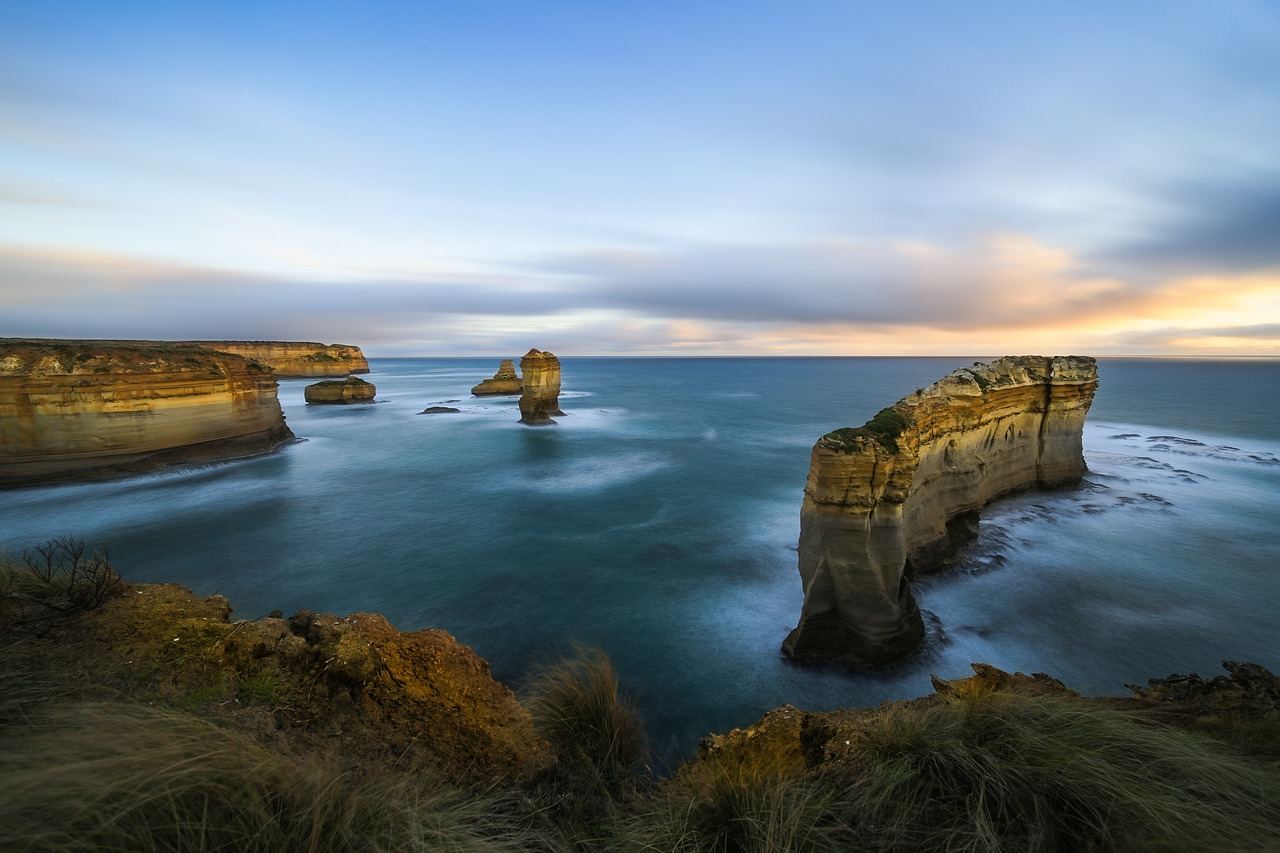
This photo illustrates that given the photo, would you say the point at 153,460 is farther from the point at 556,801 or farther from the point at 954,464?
the point at 954,464

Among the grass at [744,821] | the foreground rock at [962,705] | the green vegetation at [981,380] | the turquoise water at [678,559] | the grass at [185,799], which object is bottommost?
the turquoise water at [678,559]

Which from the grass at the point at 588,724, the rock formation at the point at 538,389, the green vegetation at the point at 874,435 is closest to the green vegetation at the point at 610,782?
the grass at the point at 588,724

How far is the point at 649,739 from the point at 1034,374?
17667 mm

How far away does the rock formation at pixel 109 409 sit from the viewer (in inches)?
727

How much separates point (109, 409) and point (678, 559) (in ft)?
81.2

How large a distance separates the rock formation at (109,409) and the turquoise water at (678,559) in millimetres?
1620

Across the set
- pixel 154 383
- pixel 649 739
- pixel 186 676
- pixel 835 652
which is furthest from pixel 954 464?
pixel 154 383

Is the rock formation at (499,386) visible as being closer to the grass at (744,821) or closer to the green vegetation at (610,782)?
the green vegetation at (610,782)

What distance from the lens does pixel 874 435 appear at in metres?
8.90

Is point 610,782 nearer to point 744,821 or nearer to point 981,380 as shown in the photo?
point 744,821

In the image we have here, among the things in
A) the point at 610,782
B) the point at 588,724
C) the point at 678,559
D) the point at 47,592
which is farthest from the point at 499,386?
the point at 610,782

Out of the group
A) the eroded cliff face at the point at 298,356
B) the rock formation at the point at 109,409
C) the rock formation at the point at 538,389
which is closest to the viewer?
the rock formation at the point at 109,409

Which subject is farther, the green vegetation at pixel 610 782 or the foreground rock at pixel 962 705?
the foreground rock at pixel 962 705

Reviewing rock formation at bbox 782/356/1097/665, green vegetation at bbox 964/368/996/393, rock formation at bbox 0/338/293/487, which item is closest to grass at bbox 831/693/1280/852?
rock formation at bbox 782/356/1097/665
